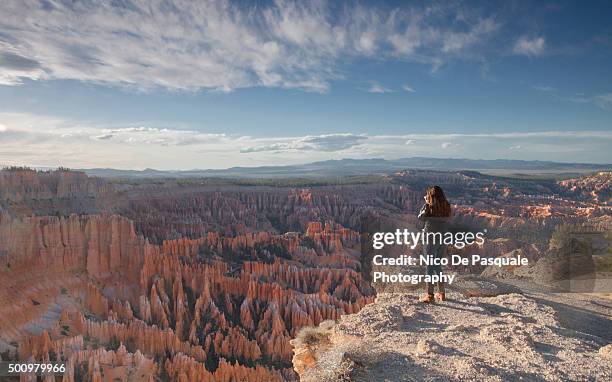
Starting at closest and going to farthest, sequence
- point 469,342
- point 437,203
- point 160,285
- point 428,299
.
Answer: point 469,342 → point 437,203 → point 428,299 → point 160,285

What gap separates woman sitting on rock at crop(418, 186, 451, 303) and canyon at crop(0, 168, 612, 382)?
9671mm

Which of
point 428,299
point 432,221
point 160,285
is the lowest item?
point 160,285

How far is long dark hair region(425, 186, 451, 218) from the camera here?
23.1 feet

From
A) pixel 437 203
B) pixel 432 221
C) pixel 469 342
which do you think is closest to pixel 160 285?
pixel 432 221

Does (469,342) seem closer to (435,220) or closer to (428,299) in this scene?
(428,299)

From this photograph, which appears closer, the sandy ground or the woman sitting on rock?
the sandy ground

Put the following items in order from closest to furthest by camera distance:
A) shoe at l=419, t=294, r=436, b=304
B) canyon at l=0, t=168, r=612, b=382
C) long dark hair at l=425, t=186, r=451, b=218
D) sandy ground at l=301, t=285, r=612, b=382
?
sandy ground at l=301, t=285, r=612, b=382 < long dark hair at l=425, t=186, r=451, b=218 < shoe at l=419, t=294, r=436, b=304 < canyon at l=0, t=168, r=612, b=382

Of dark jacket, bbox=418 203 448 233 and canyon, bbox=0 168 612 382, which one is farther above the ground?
dark jacket, bbox=418 203 448 233

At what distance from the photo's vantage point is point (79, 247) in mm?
26797

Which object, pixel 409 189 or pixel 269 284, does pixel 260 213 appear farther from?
pixel 269 284

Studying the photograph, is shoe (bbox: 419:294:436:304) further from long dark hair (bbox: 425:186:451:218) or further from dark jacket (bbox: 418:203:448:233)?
long dark hair (bbox: 425:186:451:218)

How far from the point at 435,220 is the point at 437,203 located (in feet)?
0.90

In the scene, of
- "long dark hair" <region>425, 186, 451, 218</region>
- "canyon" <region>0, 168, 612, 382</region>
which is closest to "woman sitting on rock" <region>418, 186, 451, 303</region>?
"long dark hair" <region>425, 186, 451, 218</region>

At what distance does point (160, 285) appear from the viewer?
24438 mm
